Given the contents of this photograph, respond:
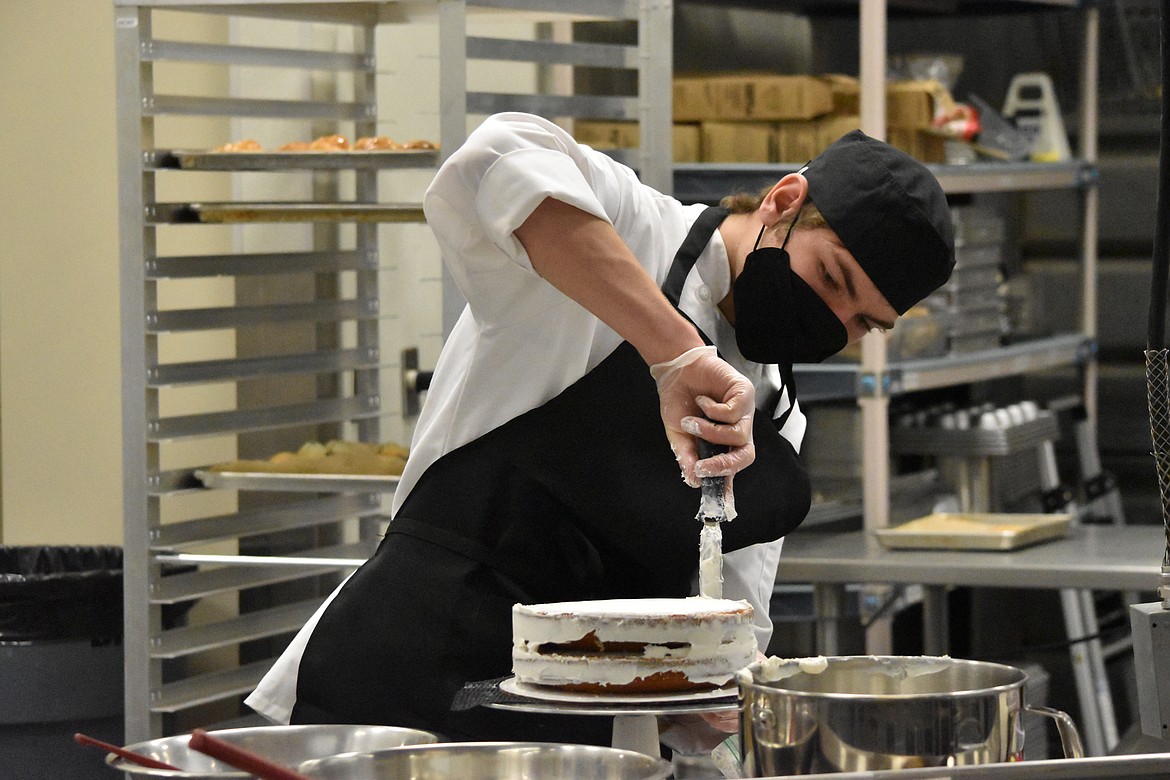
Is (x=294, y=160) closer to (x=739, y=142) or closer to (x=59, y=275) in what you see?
(x=59, y=275)

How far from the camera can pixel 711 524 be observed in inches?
66.4

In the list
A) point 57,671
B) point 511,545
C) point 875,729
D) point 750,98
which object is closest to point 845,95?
point 750,98

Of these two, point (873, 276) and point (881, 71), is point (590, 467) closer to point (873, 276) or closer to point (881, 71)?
point (873, 276)

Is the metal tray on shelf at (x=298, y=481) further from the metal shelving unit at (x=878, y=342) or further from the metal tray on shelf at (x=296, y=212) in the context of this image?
the metal shelving unit at (x=878, y=342)

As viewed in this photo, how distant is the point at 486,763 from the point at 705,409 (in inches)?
24.7

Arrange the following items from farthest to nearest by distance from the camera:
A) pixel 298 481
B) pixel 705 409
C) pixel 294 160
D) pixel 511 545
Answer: pixel 298 481 < pixel 294 160 < pixel 511 545 < pixel 705 409

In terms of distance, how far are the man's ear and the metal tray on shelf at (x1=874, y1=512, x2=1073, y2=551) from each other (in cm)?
181

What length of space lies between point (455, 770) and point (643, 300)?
689 mm

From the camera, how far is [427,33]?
13.2 feet

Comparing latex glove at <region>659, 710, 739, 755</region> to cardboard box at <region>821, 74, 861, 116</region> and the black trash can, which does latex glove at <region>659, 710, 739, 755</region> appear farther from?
cardboard box at <region>821, 74, 861, 116</region>

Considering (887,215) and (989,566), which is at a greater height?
(887,215)

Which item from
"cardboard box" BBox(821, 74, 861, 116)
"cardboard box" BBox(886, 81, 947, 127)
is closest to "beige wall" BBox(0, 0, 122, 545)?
"cardboard box" BBox(821, 74, 861, 116)

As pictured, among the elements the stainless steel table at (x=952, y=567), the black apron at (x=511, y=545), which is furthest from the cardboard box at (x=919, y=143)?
the black apron at (x=511, y=545)

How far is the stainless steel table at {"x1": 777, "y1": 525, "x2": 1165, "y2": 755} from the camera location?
3363 mm
